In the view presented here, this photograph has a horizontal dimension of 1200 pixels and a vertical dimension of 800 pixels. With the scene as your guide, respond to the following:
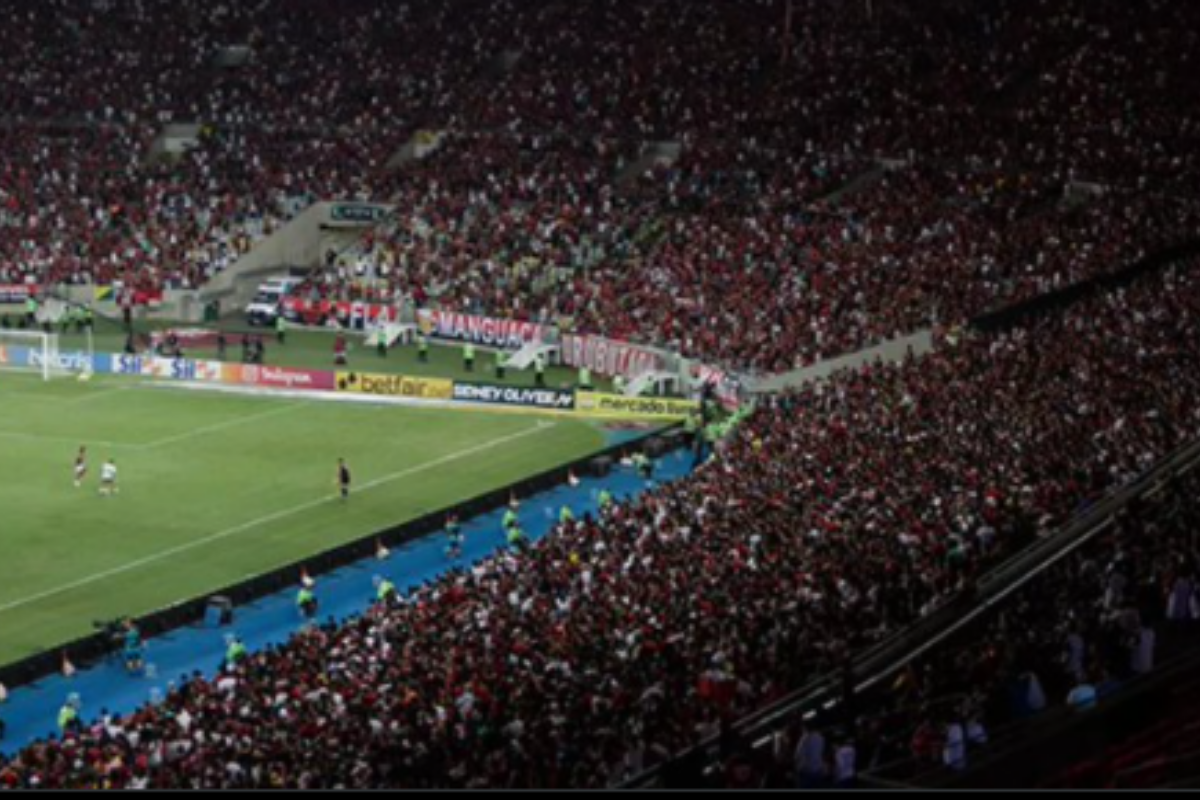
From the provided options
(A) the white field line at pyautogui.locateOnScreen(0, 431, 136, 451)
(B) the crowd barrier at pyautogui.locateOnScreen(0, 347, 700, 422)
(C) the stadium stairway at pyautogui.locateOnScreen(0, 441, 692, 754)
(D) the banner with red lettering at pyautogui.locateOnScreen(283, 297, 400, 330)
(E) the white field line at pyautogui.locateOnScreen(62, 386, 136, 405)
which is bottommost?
(C) the stadium stairway at pyautogui.locateOnScreen(0, 441, 692, 754)

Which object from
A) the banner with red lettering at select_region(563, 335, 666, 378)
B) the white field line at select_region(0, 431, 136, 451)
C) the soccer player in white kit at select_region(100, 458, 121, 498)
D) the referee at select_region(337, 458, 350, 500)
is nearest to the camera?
the referee at select_region(337, 458, 350, 500)

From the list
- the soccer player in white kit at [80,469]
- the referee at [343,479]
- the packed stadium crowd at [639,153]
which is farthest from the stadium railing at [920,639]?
the soccer player in white kit at [80,469]

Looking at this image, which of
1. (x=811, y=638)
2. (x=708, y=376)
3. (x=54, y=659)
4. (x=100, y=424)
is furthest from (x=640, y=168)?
(x=811, y=638)

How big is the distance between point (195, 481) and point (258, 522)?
470 centimetres

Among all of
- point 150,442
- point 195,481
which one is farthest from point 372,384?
point 195,481

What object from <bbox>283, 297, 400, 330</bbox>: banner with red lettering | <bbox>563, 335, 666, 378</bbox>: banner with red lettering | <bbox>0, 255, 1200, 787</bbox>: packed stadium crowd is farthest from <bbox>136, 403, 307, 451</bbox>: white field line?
<bbox>0, 255, 1200, 787</bbox>: packed stadium crowd

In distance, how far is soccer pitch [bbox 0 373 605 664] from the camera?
4419 cm

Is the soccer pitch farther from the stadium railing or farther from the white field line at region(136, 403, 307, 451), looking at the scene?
the stadium railing

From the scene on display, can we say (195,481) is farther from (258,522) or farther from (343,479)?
(258,522)

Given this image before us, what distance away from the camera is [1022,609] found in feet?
89.6

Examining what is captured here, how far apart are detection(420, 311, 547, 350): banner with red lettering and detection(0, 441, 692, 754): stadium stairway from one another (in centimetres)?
1628

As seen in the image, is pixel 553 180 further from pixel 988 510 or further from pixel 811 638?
pixel 811 638

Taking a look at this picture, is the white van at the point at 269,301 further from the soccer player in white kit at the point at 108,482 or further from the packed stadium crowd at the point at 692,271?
the soccer player in white kit at the point at 108,482

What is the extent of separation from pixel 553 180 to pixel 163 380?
19.1 meters
